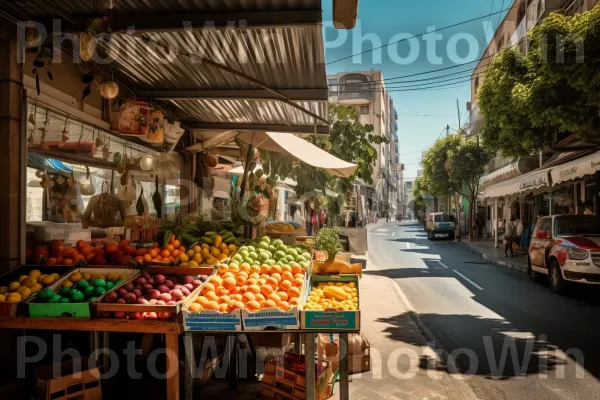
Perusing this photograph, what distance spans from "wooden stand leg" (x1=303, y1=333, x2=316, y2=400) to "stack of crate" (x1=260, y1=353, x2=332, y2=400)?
24cm

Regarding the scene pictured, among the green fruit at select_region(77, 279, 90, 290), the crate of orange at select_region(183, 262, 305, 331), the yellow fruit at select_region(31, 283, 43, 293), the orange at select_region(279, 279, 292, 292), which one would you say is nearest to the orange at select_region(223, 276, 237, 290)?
the crate of orange at select_region(183, 262, 305, 331)

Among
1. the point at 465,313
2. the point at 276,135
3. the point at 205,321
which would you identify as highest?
the point at 276,135

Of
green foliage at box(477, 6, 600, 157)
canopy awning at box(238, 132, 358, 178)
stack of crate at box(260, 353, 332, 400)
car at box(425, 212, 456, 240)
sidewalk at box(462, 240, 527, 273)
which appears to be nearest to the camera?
stack of crate at box(260, 353, 332, 400)

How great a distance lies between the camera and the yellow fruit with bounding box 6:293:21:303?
12.4 ft

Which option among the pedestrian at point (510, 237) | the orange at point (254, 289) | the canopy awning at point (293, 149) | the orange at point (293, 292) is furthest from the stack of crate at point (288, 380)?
the pedestrian at point (510, 237)

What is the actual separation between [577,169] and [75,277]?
13.5m

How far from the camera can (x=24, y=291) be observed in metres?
3.90

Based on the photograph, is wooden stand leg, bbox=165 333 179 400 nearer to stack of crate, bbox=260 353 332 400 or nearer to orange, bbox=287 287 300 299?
stack of crate, bbox=260 353 332 400

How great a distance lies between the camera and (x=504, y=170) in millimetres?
26062

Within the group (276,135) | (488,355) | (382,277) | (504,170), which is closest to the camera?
(488,355)

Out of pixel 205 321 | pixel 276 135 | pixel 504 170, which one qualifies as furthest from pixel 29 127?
pixel 504 170

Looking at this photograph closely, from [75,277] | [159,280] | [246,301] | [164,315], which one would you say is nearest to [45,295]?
[75,277]

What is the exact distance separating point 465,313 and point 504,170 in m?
19.5

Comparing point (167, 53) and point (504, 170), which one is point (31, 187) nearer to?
point (167, 53)
